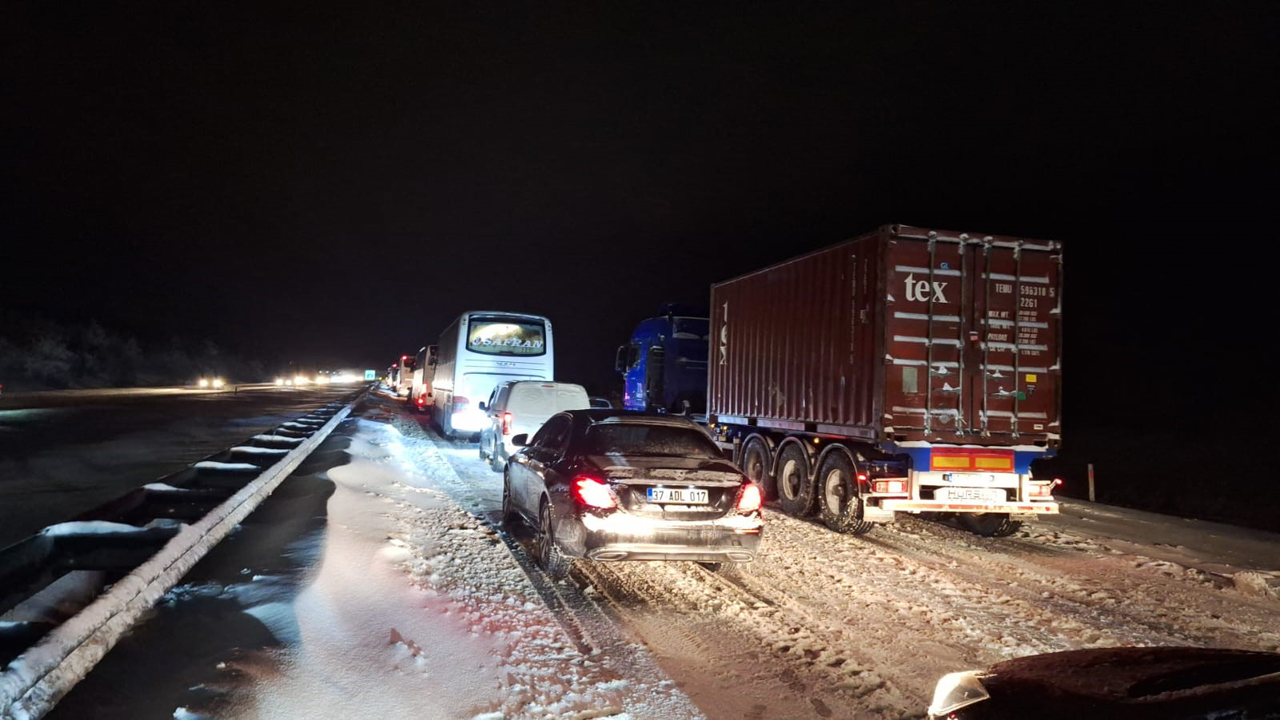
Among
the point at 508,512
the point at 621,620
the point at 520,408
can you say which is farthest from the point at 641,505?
the point at 520,408

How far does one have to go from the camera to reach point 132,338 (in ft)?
291

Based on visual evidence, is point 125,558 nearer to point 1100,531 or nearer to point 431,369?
point 1100,531

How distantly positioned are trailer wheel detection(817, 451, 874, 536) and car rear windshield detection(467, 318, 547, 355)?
12.0 metres

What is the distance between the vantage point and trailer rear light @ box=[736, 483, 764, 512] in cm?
672

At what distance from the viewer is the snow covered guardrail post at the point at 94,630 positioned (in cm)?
371

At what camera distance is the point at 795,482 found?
11.8 m

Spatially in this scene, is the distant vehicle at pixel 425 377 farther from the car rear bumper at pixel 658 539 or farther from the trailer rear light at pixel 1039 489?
the car rear bumper at pixel 658 539

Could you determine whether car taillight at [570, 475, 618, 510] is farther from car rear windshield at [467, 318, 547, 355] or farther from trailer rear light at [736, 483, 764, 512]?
car rear windshield at [467, 318, 547, 355]

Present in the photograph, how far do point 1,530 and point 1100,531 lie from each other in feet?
42.2

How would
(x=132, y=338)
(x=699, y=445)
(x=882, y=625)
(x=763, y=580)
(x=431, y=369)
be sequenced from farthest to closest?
1. (x=132, y=338)
2. (x=431, y=369)
3. (x=699, y=445)
4. (x=763, y=580)
5. (x=882, y=625)

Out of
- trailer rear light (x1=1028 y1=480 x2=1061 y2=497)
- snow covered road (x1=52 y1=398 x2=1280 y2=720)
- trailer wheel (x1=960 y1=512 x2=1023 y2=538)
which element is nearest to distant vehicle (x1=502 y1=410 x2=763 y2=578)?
snow covered road (x1=52 y1=398 x2=1280 y2=720)

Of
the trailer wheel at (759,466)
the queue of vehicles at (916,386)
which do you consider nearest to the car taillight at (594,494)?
the queue of vehicles at (916,386)

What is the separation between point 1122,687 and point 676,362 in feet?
54.0

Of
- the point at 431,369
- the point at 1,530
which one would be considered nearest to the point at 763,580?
the point at 1,530
